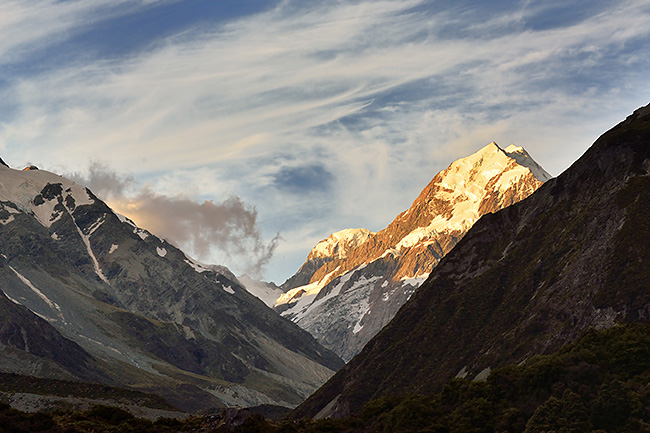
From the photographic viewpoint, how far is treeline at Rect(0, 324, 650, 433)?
8619cm

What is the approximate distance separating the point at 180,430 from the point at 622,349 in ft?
191

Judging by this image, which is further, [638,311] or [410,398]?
[638,311]

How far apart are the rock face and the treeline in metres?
25.9

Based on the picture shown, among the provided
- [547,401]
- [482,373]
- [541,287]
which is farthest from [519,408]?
[541,287]

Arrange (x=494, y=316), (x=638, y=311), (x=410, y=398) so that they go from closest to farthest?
(x=410, y=398) < (x=638, y=311) < (x=494, y=316)

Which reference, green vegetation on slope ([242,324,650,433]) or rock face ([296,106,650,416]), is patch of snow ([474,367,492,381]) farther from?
green vegetation on slope ([242,324,650,433])

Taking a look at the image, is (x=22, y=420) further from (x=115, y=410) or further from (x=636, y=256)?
(x=636, y=256)

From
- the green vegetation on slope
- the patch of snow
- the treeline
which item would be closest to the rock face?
the patch of snow

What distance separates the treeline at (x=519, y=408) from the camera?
8619 centimetres

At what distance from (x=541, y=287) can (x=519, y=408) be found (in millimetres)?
66554

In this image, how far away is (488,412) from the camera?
307 ft

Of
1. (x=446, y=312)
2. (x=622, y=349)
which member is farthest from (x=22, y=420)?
Answer: (x=446, y=312)

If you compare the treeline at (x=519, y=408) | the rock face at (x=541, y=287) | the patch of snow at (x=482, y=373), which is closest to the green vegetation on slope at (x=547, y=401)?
the treeline at (x=519, y=408)

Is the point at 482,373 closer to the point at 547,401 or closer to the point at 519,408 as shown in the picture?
the point at 519,408
